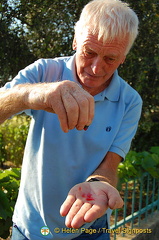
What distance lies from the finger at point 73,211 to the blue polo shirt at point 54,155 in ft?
1.37

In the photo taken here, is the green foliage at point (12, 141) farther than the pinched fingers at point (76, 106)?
Yes

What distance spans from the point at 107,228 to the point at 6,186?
41.3 inches

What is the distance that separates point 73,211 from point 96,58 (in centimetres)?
97

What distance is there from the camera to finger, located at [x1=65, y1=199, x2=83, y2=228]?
1.61 m

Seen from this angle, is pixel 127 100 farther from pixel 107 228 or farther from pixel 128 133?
pixel 107 228

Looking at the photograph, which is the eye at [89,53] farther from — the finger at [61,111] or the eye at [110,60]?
the finger at [61,111]

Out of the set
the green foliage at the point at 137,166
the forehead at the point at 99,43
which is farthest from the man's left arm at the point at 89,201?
the green foliage at the point at 137,166

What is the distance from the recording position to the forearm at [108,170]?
81.6 inches

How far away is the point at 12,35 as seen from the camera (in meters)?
4.95

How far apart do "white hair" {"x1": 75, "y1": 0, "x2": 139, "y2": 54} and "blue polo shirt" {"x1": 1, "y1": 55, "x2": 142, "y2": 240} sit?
0.30 meters

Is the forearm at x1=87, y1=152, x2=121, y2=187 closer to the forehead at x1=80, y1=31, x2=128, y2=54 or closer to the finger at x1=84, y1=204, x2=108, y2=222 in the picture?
the finger at x1=84, y1=204, x2=108, y2=222

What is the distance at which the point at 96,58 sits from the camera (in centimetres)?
209

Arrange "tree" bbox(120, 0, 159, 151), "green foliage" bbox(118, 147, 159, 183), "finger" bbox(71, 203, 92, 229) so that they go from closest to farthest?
"finger" bbox(71, 203, 92, 229) < "green foliage" bbox(118, 147, 159, 183) < "tree" bbox(120, 0, 159, 151)

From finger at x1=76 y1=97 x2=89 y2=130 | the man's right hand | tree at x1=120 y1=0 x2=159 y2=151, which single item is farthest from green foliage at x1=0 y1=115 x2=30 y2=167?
finger at x1=76 y1=97 x2=89 y2=130
